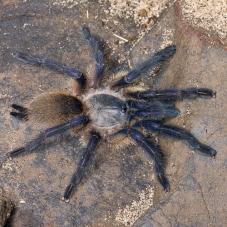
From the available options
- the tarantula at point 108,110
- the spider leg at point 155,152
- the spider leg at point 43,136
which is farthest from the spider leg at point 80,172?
the spider leg at point 155,152

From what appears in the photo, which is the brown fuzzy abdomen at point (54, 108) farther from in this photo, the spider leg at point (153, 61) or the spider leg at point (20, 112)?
the spider leg at point (153, 61)

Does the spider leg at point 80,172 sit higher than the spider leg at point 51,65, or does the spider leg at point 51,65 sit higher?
the spider leg at point 51,65

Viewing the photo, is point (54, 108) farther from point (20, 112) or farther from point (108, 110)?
point (108, 110)

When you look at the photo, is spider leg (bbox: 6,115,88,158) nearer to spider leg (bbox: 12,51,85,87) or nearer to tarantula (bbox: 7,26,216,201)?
tarantula (bbox: 7,26,216,201)

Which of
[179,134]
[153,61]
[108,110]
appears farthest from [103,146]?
[153,61]

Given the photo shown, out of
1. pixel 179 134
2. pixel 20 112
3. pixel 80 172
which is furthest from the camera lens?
pixel 20 112

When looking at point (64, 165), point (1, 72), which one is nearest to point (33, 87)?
point (1, 72)

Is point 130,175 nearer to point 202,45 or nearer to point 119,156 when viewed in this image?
point 119,156
